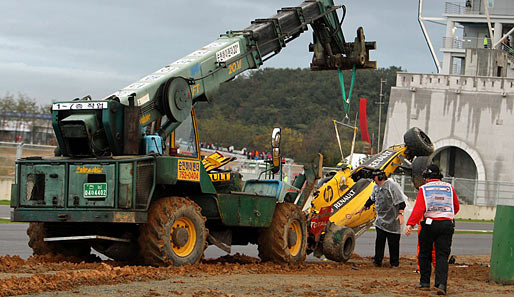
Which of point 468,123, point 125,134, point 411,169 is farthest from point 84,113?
point 468,123

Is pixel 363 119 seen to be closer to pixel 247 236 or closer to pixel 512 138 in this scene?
pixel 247 236

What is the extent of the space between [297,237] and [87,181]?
14.6ft

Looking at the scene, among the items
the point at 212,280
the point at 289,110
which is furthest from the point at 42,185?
the point at 289,110

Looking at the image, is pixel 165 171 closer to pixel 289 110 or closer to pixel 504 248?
pixel 504 248

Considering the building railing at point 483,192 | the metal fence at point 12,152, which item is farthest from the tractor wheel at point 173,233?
the building railing at point 483,192

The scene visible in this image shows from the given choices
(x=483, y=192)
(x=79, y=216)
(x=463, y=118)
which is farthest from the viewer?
(x=463, y=118)

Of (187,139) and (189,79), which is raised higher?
(189,79)

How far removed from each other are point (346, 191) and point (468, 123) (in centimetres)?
4151

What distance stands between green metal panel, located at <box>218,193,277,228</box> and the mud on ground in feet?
2.35

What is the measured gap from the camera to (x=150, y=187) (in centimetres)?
1280

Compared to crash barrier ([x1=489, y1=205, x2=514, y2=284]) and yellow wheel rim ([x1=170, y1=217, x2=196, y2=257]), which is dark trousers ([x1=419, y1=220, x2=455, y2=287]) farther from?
yellow wheel rim ([x1=170, y1=217, x2=196, y2=257])

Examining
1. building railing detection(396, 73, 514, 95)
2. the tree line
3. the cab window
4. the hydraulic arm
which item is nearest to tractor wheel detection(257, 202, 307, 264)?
the cab window

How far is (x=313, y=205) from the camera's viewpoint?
17172mm

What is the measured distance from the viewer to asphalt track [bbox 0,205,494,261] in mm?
17744
